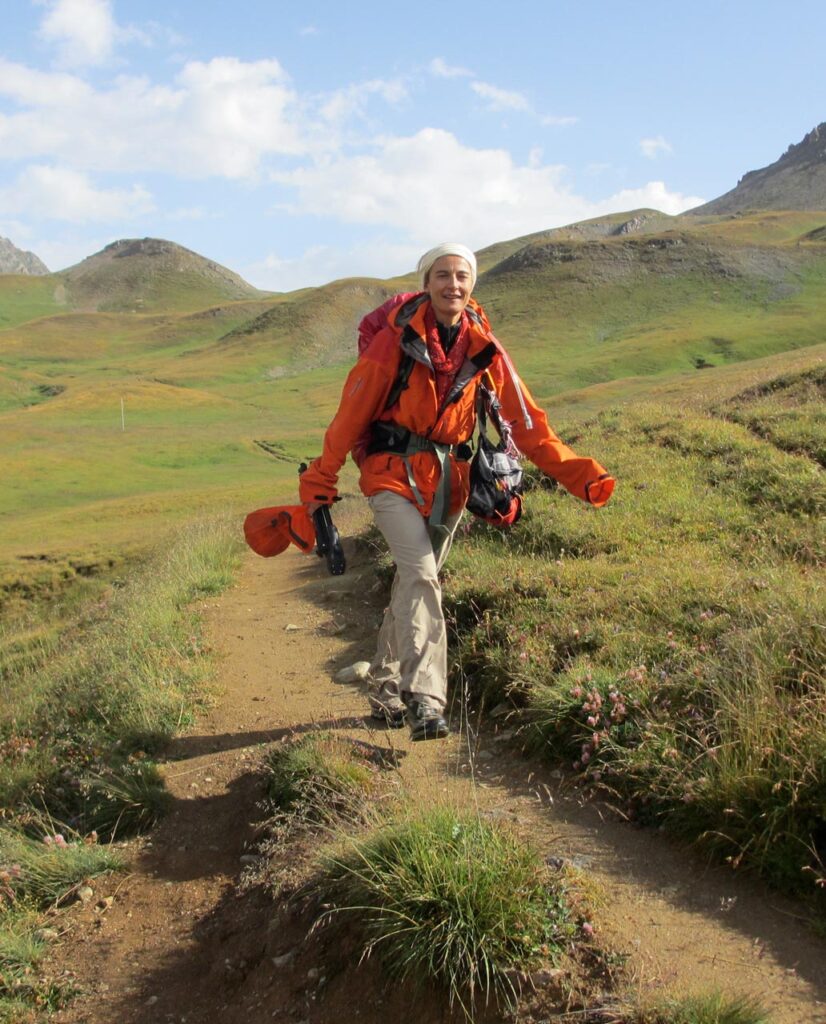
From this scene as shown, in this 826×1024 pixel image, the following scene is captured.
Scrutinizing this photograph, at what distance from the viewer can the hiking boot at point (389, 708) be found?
17.5ft

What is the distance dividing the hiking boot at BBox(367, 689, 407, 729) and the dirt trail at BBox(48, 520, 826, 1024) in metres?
0.08

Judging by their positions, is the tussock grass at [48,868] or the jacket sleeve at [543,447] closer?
the tussock grass at [48,868]

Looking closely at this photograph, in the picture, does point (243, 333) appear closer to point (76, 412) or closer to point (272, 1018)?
point (76, 412)

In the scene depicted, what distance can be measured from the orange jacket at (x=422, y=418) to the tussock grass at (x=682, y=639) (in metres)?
0.98

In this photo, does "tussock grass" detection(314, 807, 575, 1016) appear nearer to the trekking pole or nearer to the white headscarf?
the trekking pole

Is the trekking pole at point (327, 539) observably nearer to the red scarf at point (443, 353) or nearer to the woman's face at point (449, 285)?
the red scarf at point (443, 353)

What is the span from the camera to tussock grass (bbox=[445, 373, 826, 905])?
354 centimetres

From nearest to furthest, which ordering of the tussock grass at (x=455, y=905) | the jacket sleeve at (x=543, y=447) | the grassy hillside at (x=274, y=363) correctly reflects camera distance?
the tussock grass at (x=455, y=905) < the jacket sleeve at (x=543, y=447) < the grassy hillside at (x=274, y=363)

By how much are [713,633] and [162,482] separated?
119 feet

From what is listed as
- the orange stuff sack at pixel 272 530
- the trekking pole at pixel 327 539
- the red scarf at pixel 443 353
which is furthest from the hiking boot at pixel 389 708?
the red scarf at pixel 443 353

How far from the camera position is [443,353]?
4855 millimetres

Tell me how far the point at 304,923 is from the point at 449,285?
305 cm

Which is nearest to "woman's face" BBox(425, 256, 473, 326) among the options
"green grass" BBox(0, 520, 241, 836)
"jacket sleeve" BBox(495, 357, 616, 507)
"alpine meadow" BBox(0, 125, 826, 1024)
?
"jacket sleeve" BBox(495, 357, 616, 507)

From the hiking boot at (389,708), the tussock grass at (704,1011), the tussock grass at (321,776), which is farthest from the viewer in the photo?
the hiking boot at (389,708)
